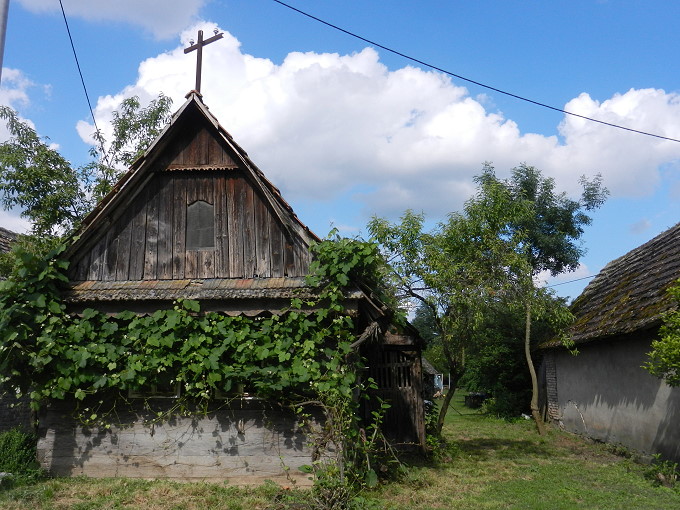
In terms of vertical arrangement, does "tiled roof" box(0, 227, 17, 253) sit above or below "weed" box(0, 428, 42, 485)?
above

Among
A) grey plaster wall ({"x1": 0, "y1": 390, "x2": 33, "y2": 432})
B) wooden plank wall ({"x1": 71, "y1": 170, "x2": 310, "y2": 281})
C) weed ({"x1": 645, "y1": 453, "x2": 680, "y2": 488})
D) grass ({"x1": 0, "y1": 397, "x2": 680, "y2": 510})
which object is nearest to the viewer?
grass ({"x1": 0, "y1": 397, "x2": 680, "y2": 510})

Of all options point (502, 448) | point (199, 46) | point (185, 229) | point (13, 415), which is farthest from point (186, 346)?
point (502, 448)

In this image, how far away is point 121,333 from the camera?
9492mm

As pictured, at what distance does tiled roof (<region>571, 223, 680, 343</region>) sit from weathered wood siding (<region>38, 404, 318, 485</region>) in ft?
24.1

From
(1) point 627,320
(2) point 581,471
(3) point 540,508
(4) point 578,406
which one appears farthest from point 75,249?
(4) point 578,406

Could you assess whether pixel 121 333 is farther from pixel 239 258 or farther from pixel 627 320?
pixel 627 320

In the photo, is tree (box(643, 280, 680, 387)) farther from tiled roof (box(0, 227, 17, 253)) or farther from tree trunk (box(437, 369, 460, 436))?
tiled roof (box(0, 227, 17, 253))

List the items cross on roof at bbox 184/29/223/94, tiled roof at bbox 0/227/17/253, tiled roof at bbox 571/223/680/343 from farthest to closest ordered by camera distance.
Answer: tiled roof at bbox 0/227/17/253 → tiled roof at bbox 571/223/680/343 → cross on roof at bbox 184/29/223/94

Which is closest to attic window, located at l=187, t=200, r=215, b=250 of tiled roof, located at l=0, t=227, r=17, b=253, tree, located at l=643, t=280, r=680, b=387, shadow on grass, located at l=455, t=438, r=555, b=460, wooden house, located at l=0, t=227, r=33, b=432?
wooden house, located at l=0, t=227, r=33, b=432

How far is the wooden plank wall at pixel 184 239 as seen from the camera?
32.8 ft

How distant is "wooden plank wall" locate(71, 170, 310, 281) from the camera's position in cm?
1001

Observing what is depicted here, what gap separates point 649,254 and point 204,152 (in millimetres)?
13283

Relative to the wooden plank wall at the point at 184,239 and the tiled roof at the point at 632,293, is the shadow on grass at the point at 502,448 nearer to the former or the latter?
the tiled roof at the point at 632,293

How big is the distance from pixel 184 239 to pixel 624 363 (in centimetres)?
1039
